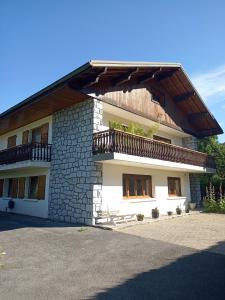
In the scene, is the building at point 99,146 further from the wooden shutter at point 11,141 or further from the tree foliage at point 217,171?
the tree foliage at point 217,171

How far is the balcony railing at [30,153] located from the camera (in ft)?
45.7

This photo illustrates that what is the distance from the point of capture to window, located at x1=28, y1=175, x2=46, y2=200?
48.7 feet

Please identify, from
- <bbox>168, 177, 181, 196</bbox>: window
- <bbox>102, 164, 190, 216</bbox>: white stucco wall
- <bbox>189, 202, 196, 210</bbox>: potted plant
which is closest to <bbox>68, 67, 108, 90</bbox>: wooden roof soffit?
<bbox>102, 164, 190, 216</bbox>: white stucco wall

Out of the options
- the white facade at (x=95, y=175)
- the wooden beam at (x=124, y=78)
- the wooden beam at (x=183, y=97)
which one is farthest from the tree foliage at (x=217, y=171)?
the wooden beam at (x=124, y=78)

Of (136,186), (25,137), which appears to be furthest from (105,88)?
(25,137)

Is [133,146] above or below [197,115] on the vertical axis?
below

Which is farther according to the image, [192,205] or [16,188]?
[192,205]

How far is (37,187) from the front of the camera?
15.5 meters

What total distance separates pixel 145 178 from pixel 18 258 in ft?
32.4

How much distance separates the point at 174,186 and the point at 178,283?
45.2ft

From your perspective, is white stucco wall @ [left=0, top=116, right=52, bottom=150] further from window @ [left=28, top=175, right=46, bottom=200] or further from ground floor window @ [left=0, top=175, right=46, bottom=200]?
ground floor window @ [left=0, top=175, right=46, bottom=200]

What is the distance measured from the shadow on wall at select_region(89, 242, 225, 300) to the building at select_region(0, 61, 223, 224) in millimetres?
5867

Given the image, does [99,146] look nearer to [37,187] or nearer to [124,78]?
[124,78]

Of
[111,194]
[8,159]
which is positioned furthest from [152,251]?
[8,159]
